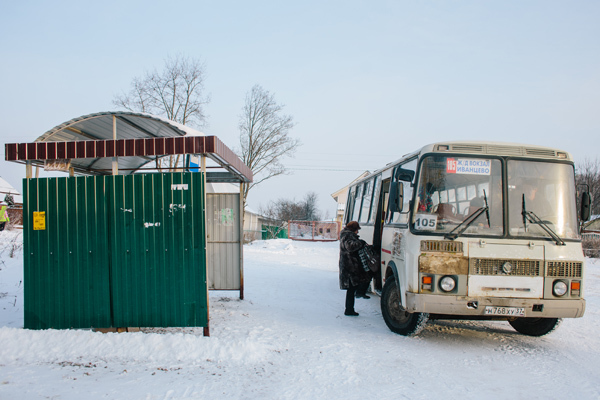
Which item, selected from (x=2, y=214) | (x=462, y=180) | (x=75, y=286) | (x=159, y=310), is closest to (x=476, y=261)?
(x=462, y=180)

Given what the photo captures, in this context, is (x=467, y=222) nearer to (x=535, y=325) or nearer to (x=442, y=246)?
(x=442, y=246)

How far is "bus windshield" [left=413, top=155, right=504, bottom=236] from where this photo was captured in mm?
5965

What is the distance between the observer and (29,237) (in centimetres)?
628

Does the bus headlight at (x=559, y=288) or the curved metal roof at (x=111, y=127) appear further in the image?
the curved metal roof at (x=111, y=127)

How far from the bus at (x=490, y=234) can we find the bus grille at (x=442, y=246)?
0.01 meters

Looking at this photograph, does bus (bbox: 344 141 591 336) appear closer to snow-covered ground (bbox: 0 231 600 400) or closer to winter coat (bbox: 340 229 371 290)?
snow-covered ground (bbox: 0 231 600 400)

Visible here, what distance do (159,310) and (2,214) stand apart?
2050 cm

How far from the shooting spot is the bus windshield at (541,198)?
19.5 feet

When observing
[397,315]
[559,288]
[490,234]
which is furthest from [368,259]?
[559,288]

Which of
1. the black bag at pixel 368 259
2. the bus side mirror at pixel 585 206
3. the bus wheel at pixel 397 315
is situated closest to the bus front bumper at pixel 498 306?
the bus wheel at pixel 397 315

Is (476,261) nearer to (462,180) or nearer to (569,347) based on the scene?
(462,180)

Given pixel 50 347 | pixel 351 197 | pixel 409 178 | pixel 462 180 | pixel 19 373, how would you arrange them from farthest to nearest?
pixel 351 197 → pixel 409 178 → pixel 462 180 → pixel 50 347 → pixel 19 373

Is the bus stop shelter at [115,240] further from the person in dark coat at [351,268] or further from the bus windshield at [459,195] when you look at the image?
the bus windshield at [459,195]

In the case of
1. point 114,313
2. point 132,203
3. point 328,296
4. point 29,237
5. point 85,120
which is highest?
point 85,120
